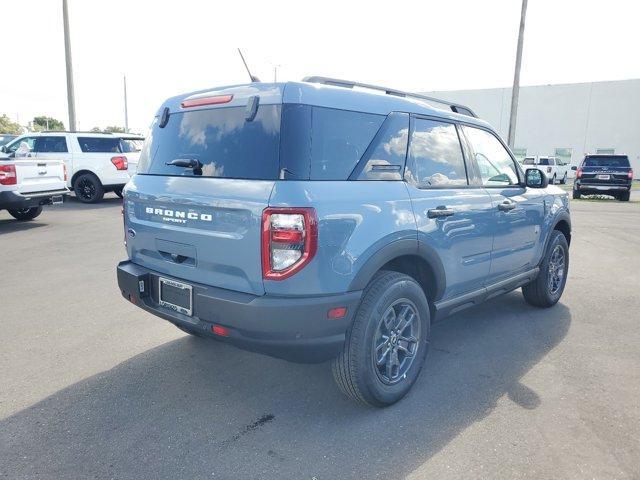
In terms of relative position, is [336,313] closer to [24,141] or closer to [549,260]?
[549,260]

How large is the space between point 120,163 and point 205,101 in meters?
11.9

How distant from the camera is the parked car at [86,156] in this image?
1348 centimetres

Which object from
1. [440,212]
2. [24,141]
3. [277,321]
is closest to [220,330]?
[277,321]

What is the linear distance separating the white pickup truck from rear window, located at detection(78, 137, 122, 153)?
3412 millimetres

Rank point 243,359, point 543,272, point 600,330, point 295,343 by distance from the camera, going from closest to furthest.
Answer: point 295,343, point 243,359, point 600,330, point 543,272

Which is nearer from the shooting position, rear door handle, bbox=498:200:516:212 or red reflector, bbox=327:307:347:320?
red reflector, bbox=327:307:347:320

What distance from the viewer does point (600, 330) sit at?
448cm

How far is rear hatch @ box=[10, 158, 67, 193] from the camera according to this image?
30.5ft

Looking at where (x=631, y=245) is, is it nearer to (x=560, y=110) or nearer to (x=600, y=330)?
(x=600, y=330)

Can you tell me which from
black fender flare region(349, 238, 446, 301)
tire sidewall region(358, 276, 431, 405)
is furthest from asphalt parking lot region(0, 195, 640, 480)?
black fender flare region(349, 238, 446, 301)

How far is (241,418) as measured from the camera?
2934 millimetres

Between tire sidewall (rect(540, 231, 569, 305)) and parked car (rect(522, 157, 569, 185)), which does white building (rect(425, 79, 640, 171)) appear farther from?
tire sidewall (rect(540, 231, 569, 305))

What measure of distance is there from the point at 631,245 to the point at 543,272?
5.32m

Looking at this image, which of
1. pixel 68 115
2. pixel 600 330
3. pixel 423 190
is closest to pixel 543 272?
pixel 600 330
